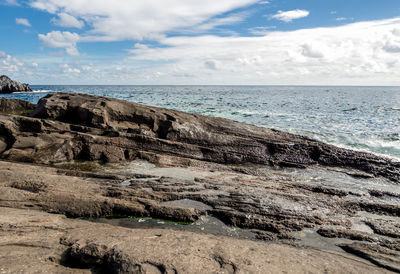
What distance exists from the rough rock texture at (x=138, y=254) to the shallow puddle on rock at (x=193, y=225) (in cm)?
91

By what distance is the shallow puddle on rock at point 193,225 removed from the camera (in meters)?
6.17

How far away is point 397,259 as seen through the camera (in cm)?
513

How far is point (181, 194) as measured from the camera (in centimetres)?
782

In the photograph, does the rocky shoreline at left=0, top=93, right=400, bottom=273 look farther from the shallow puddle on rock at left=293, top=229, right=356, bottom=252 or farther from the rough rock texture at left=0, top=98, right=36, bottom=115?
the rough rock texture at left=0, top=98, right=36, bottom=115

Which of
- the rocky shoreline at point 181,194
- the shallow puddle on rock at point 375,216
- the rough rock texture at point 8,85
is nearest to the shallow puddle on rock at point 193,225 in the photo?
the rocky shoreline at point 181,194

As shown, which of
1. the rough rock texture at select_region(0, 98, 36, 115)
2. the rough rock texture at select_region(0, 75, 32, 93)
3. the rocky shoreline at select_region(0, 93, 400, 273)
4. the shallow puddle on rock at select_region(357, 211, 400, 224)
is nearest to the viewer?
the rocky shoreline at select_region(0, 93, 400, 273)

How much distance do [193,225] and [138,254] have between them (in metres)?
2.42

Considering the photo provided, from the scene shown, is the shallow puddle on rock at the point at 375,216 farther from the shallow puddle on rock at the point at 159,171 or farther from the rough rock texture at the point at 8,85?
the rough rock texture at the point at 8,85

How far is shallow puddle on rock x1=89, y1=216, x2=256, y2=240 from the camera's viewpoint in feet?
20.2

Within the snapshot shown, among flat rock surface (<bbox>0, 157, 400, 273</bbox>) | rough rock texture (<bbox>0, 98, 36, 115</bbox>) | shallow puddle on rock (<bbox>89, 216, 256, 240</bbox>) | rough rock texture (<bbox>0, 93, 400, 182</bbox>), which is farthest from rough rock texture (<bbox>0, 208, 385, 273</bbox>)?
rough rock texture (<bbox>0, 98, 36, 115</bbox>)

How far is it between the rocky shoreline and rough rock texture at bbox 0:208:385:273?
0.02 meters

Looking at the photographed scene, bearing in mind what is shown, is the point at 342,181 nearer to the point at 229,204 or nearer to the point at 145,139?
the point at 229,204

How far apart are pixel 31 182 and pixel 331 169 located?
448 inches

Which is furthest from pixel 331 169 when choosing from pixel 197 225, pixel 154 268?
pixel 154 268
